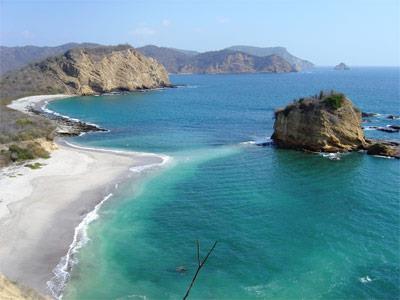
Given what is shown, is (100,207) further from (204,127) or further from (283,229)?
(204,127)

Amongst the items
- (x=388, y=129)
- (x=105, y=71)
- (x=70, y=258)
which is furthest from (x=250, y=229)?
(x=105, y=71)

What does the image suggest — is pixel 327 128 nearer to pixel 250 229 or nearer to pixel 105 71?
pixel 250 229

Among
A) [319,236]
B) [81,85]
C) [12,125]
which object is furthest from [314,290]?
[81,85]

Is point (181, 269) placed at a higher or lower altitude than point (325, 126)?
lower

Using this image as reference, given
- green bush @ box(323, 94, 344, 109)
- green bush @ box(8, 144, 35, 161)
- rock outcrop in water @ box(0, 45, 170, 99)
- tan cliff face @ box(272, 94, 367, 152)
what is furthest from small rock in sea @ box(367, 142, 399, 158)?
rock outcrop in water @ box(0, 45, 170, 99)

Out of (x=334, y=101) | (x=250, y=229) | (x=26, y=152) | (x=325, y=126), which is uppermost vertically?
(x=334, y=101)

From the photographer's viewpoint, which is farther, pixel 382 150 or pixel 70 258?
pixel 382 150

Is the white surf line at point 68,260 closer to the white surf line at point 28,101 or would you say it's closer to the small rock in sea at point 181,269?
the small rock in sea at point 181,269
